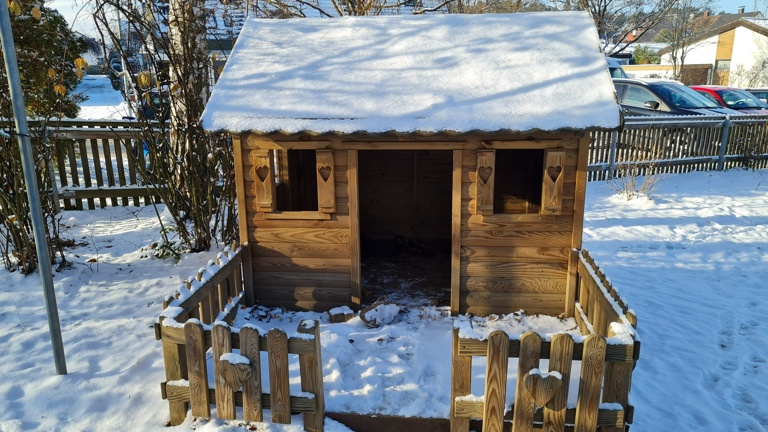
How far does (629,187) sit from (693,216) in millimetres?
1477

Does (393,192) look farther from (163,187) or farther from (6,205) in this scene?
(6,205)

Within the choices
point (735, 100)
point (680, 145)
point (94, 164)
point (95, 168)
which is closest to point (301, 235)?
point (95, 168)

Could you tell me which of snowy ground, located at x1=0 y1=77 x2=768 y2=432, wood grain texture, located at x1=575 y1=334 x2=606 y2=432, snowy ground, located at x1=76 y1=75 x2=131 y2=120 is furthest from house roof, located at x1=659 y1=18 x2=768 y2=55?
wood grain texture, located at x1=575 y1=334 x2=606 y2=432

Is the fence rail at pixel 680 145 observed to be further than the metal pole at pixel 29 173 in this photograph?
Yes

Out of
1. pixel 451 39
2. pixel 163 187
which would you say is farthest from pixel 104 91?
pixel 451 39

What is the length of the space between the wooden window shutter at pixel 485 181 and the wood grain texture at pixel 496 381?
2.00 m

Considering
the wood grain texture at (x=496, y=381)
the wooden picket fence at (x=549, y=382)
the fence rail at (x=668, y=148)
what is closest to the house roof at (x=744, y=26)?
the fence rail at (x=668, y=148)

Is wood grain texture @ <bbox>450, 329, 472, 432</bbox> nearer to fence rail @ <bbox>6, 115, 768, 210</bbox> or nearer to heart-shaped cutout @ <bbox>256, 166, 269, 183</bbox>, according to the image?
heart-shaped cutout @ <bbox>256, 166, 269, 183</bbox>

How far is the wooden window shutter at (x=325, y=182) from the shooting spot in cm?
498

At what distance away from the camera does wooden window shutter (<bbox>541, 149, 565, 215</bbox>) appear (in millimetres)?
4797

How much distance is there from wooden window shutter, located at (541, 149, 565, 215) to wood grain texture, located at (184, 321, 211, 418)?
3.29m

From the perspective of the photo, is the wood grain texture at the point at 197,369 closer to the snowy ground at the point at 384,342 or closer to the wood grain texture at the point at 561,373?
the snowy ground at the point at 384,342

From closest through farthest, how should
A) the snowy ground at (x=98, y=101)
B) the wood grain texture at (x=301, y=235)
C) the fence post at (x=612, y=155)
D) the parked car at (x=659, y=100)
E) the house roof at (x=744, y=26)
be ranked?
the wood grain texture at (x=301, y=235)
the fence post at (x=612, y=155)
the parked car at (x=659, y=100)
the snowy ground at (x=98, y=101)
the house roof at (x=744, y=26)

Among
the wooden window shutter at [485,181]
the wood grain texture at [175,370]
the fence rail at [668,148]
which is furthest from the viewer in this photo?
the fence rail at [668,148]
